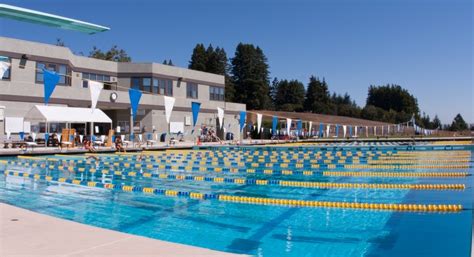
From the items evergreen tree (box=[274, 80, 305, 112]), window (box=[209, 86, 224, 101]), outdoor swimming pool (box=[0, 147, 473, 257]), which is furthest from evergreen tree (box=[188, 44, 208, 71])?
outdoor swimming pool (box=[0, 147, 473, 257])

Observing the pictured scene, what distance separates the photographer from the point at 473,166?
14.6 meters

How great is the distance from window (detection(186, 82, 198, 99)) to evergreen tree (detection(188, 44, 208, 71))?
116 feet

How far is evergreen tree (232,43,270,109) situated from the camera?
75125mm

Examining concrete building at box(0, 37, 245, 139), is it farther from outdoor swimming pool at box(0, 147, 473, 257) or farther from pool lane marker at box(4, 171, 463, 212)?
pool lane marker at box(4, 171, 463, 212)

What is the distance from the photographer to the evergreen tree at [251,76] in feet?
246

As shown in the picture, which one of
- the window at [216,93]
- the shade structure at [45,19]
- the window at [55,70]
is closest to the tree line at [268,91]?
the window at [216,93]

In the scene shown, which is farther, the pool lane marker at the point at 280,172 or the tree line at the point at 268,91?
the tree line at the point at 268,91

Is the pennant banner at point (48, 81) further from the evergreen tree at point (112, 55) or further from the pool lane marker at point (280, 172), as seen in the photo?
the evergreen tree at point (112, 55)

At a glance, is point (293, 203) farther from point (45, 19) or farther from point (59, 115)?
point (59, 115)

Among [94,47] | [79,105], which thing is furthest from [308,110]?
[79,105]

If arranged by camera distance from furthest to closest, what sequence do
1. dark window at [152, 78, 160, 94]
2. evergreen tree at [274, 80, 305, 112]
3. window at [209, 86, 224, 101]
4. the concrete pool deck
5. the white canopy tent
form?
1. evergreen tree at [274, 80, 305, 112]
2. window at [209, 86, 224, 101]
3. dark window at [152, 78, 160, 94]
4. the white canopy tent
5. the concrete pool deck

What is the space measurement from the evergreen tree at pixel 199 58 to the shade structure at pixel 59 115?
49889 mm

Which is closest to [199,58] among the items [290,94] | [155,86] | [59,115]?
[290,94]

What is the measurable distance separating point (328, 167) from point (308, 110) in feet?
230
